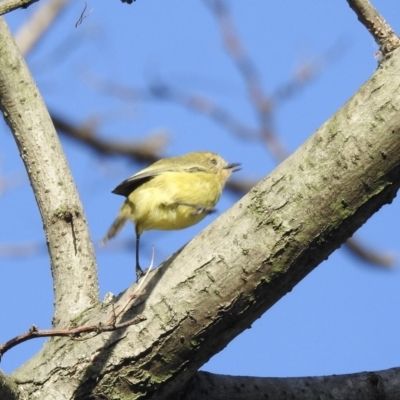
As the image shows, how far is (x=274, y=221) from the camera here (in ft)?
7.58

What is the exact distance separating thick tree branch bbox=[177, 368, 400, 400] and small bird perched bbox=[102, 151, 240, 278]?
1.53m

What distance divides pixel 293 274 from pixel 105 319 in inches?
28.0

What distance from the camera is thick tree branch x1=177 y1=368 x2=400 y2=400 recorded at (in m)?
2.82

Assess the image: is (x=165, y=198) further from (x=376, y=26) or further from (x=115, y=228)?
(x=376, y=26)

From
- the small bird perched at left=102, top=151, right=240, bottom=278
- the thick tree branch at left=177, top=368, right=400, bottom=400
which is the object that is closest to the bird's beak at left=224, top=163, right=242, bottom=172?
the small bird perched at left=102, top=151, right=240, bottom=278

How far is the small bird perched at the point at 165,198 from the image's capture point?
4469mm

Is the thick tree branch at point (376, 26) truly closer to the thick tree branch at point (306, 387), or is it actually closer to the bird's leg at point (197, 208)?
the thick tree branch at point (306, 387)

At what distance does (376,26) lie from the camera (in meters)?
2.43

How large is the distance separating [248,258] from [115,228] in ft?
7.78

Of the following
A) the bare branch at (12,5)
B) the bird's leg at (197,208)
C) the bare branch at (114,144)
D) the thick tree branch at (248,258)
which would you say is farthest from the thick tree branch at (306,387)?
the bare branch at (114,144)

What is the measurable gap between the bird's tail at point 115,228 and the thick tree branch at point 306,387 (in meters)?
1.88

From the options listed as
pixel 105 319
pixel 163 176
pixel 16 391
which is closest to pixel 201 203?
pixel 163 176

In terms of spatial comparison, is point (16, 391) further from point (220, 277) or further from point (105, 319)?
point (220, 277)

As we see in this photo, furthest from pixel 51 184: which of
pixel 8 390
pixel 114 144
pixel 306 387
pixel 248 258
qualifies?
pixel 114 144
